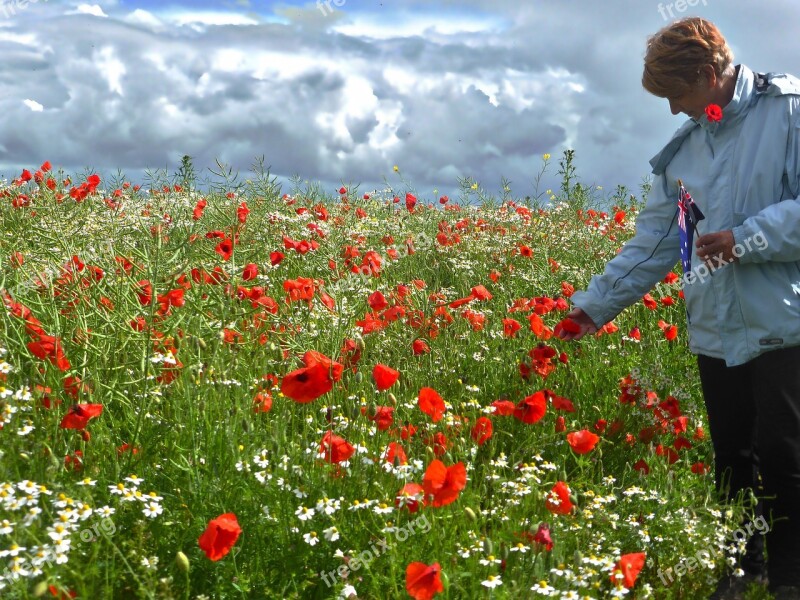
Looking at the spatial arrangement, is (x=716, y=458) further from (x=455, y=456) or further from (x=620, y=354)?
(x=620, y=354)

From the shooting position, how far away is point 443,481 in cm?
234

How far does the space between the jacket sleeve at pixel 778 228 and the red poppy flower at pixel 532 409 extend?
35.9 inches

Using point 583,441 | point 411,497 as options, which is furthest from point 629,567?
point 583,441

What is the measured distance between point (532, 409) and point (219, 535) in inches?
59.0

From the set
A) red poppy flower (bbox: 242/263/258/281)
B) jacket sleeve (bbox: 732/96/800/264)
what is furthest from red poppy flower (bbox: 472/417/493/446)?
red poppy flower (bbox: 242/263/258/281)

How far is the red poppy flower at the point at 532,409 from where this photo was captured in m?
3.15

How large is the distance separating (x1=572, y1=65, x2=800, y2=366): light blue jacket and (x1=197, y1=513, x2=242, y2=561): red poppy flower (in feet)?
6.55

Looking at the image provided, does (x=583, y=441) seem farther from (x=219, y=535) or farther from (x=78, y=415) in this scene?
(x=78, y=415)

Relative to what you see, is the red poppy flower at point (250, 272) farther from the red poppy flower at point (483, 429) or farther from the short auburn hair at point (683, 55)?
the short auburn hair at point (683, 55)

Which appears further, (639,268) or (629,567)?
(639,268)

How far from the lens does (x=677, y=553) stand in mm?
3107

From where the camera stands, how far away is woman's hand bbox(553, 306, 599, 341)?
3.58 m

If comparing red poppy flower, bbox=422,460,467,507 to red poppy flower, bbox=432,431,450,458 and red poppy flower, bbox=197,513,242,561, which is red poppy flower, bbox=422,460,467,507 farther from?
red poppy flower, bbox=432,431,450,458

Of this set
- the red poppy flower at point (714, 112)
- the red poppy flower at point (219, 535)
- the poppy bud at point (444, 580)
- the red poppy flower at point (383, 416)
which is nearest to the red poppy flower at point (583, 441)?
the red poppy flower at point (383, 416)
